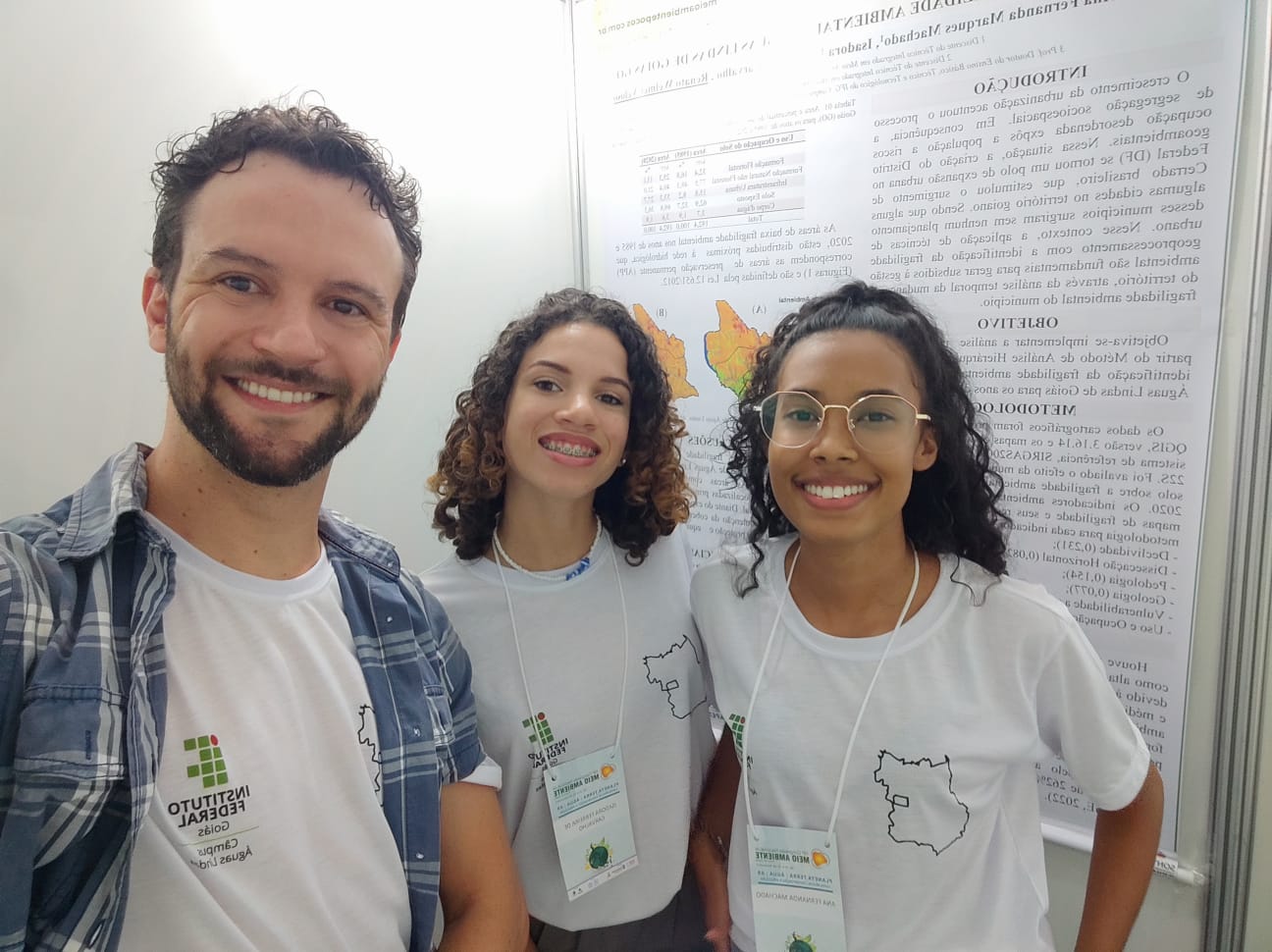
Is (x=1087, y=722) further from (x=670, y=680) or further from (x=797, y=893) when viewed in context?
(x=670, y=680)

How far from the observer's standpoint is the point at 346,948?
3.14ft

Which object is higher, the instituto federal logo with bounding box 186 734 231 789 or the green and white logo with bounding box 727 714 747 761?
the instituto federal logo with bounding box 186 734 231 789

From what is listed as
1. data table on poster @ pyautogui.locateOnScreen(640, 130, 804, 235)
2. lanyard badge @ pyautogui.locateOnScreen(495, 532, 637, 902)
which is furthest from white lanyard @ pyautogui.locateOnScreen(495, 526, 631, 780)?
data table on poster @ pyautogui.locateOnScreen(640, 130, 804, 235)

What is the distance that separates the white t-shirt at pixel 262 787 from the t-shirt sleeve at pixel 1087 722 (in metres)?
0.99

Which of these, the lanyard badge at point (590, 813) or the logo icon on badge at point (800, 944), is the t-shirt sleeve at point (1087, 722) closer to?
the logo icon on badge at point (800, 944)

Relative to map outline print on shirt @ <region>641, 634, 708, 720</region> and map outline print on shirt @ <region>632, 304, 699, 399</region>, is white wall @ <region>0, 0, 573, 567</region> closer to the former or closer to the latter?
map outline print on shirt @ <region>632, 304, 699, 399</region>

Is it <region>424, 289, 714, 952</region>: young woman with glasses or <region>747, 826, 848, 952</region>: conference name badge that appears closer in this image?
<region>747, 826, 848, 952</region>: conference name badge

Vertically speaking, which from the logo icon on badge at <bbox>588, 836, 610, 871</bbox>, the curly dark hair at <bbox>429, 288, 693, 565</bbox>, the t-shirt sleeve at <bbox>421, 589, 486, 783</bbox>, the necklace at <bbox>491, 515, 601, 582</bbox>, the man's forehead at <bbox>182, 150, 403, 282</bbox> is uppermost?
the man's forehead at <bbox>182, 150, 403, 282</bbox>

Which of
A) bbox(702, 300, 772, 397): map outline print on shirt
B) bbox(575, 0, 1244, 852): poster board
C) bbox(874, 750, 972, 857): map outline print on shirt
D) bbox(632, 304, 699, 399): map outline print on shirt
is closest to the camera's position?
bbox(874, 750, 972, 857): map outline print on shirt

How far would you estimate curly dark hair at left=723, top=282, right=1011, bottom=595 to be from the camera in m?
1.23

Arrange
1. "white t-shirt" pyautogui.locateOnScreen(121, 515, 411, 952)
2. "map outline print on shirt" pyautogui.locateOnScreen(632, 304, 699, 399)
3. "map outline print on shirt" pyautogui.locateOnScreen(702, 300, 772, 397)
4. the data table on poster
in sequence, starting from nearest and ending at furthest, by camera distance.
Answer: "white t-shirt" pyautogui.locateOnScreen(121, 515, 411, 952), the data table on poster, "map outline print on shirt" pyautogui.locateOnScreen(702, 300, 772, 397), "map outline print on shirt" pyautogui.locateOnScreen(632, 304, 699, 399)

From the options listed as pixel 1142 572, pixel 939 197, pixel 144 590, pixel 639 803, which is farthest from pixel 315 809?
pixel 939 197

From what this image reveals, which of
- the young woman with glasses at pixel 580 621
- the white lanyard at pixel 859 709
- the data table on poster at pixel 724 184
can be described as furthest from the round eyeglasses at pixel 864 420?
the data table on poster at pixel 724 184

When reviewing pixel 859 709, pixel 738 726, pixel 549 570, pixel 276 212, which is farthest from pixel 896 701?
pixel 276 212
